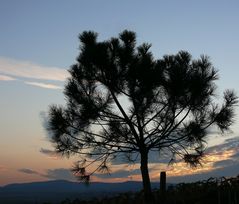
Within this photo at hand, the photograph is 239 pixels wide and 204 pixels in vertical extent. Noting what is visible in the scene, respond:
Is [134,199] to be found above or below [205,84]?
below

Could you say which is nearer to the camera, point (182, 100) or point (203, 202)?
point (203, 202)

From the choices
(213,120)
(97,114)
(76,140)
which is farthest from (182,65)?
(76,140)

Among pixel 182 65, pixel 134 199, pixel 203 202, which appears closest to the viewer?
pixel 203 202

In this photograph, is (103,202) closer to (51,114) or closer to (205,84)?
(51,114)

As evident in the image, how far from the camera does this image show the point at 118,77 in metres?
19.7

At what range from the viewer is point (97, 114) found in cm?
1933

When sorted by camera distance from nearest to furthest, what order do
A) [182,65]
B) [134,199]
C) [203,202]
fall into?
1. [203,202]
2. [134,199]
3. [182,65]

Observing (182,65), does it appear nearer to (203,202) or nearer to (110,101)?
(110,101)

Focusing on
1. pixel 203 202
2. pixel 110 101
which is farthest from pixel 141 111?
pixel 203 202

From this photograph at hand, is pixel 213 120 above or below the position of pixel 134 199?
above

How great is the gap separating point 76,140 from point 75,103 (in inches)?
62.1

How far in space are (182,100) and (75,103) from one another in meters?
4.48

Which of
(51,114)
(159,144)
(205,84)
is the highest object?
(205,84)

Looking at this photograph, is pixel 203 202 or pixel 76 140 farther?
pixel 76 140
